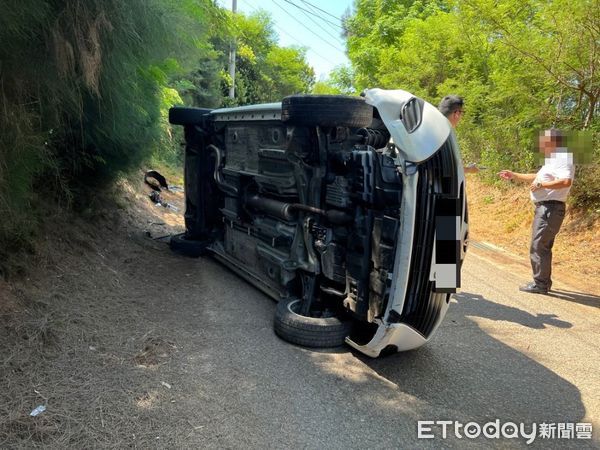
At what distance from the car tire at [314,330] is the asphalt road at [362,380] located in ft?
0.26

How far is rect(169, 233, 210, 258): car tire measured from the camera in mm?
6035

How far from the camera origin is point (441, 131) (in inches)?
122

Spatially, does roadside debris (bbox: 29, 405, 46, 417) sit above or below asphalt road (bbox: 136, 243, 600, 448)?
above

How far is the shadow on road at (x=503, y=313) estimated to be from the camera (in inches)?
182

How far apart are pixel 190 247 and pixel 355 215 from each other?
10.6 feet

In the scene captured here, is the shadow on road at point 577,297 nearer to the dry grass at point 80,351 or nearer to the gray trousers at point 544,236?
the gray trousers at point 544,236

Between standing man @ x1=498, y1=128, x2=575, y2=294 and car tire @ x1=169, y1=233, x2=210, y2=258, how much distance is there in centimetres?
386

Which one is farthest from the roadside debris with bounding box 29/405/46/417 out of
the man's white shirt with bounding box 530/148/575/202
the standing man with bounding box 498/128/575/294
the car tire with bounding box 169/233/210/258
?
the man's white shirt with bounding box 530/148/575/202

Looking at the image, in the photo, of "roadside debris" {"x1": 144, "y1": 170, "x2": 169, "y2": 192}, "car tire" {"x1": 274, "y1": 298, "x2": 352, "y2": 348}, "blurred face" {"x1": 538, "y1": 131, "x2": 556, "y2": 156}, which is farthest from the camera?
"roadside debris" {"x1": 144, "y1": 170, "x2": 169, "y2": 192}

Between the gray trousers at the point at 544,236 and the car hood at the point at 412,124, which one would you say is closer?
the car hood at the point at 412,124

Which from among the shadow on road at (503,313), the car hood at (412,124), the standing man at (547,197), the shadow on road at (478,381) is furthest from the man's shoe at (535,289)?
the car hood at (412,124)

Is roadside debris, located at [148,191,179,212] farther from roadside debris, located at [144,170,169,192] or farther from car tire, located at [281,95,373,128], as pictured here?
car tire, located at [281,95,373,128]

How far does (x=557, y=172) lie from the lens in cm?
527

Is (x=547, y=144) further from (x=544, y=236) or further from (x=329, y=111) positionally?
(x=329, y=111)
